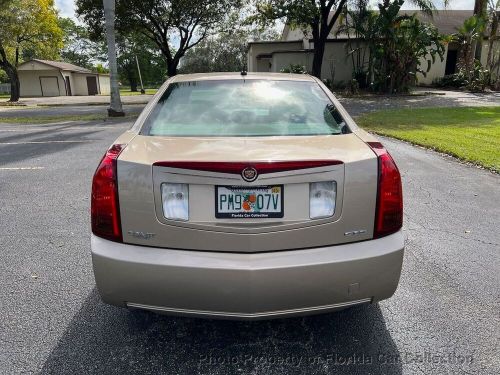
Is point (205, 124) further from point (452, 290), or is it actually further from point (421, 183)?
point (421, 183)

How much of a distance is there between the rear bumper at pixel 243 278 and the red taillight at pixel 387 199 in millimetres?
90

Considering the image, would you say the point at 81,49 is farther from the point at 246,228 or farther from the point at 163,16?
the point at 246,228

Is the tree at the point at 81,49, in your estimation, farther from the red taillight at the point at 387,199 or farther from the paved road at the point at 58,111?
the red taillight at the point at 387,199

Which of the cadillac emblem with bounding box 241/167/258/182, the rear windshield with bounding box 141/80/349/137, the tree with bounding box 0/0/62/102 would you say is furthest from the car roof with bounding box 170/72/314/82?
the tree with bounding box 0/0/62/102

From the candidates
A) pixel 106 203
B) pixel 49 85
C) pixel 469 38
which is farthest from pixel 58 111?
pixel 49 85

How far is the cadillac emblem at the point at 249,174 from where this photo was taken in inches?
77.2

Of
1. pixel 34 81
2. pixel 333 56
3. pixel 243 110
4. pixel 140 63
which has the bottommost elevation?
pixel 243 110

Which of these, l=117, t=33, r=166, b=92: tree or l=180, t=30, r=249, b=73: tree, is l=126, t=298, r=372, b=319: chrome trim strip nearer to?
l=180, t=30, r=249, b=73: tree

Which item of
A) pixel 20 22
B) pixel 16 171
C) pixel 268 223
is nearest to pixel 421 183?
pixel 268 223

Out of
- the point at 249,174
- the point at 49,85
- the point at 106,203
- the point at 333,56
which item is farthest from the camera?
the point at 49,85

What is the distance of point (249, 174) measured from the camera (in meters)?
1.96

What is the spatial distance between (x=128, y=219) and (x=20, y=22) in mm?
31703

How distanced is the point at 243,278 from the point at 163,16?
86.0 feet

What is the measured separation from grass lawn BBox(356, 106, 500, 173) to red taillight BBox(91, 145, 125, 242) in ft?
20.5
